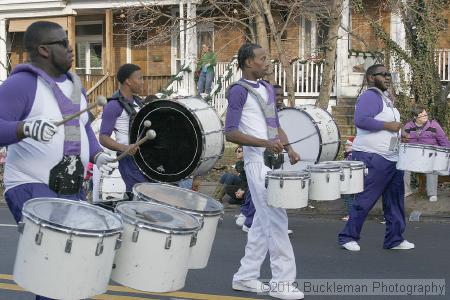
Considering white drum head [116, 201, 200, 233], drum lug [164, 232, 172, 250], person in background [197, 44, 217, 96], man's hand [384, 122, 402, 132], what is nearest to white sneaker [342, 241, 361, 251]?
man's hand [384, 122, 402, 132]

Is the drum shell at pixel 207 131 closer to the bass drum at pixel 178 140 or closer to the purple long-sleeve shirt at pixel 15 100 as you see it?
the bass drum at pixel 178 140

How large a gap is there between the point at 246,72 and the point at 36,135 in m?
2.82

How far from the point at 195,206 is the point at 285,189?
1.18 meters

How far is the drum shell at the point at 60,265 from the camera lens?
4234mm

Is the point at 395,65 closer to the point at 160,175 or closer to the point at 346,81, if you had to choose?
the point at 346,81

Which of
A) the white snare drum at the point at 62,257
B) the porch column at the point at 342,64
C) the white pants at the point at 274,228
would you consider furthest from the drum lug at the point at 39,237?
the porch column at the point at 342,64

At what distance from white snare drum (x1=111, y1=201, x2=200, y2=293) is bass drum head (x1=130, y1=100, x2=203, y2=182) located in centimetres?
251

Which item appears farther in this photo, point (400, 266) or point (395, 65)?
point (395, 65)

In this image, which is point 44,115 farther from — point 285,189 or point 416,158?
point 416,158

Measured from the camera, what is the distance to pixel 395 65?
1473 centimetres

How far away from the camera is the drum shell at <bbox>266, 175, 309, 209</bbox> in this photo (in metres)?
6.50

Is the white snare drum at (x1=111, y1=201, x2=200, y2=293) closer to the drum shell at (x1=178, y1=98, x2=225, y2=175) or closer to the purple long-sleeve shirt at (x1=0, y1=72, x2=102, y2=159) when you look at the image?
the purple long-sleeve shirt at (x1=0, y1=72, x2=102, y2=159)

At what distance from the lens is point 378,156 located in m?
8.95

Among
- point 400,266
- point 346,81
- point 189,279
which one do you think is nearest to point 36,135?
point 189,279
